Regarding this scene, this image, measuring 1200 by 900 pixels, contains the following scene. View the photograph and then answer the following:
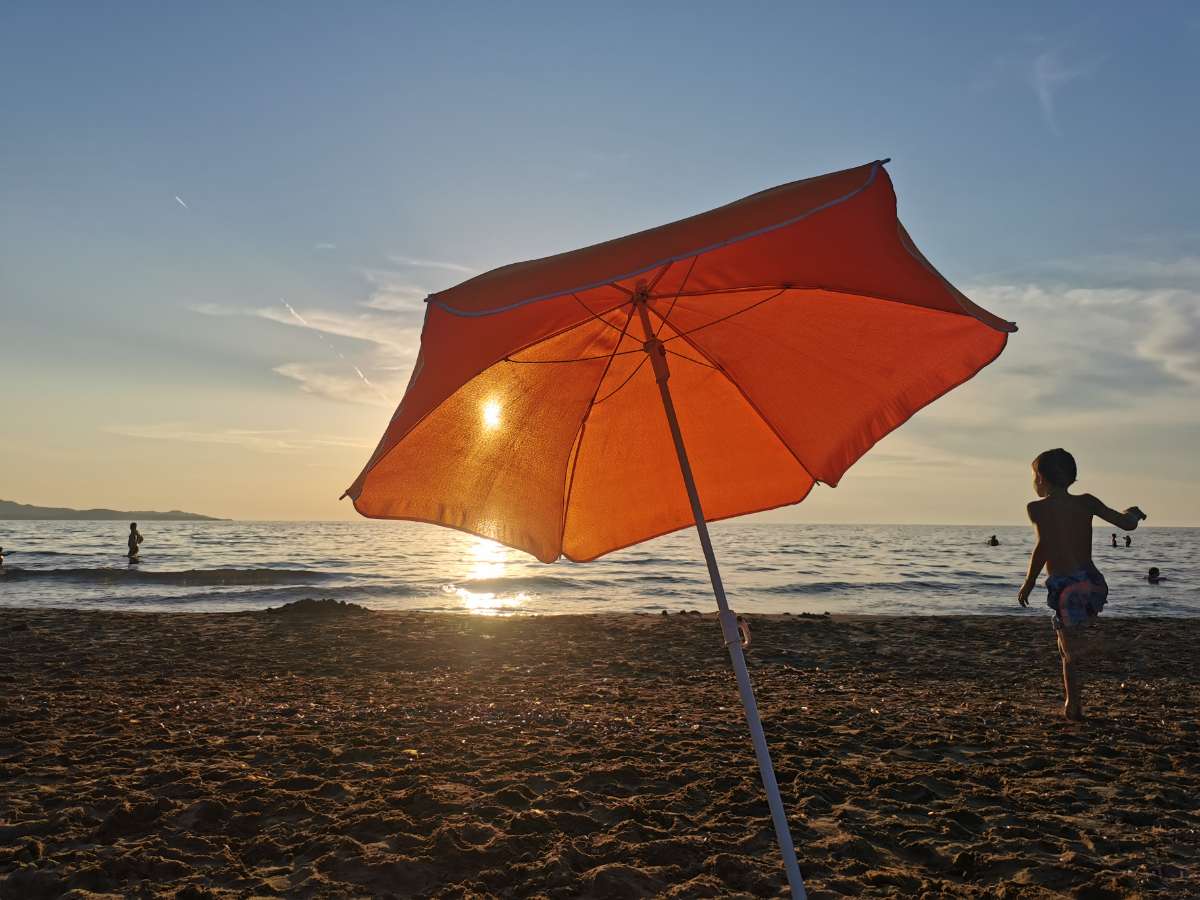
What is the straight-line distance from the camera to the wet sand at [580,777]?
3633 mm

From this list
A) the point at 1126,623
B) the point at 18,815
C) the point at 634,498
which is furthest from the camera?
the point at 1126,623

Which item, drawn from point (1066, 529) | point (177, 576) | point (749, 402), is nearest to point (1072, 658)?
point (1066, 529)

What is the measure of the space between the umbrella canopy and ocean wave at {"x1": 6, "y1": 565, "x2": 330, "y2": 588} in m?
24.7

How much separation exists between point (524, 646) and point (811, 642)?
430 cm

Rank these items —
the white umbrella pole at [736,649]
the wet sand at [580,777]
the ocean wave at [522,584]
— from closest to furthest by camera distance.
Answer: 1. the white umbrella pole at [736,649]
2. the wet sand at [580,777]
3. the ocean wave at [522,584]

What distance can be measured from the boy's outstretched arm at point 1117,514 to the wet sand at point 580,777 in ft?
5.38

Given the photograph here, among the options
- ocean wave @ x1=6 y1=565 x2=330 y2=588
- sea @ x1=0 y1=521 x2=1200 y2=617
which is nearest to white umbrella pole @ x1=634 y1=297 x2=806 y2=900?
sea @ x1=0 y1=521 x2=1200 y2=617

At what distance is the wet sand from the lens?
3.63 metres

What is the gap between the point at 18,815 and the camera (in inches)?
167

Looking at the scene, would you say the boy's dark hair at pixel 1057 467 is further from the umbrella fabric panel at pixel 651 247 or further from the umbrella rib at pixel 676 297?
the umbrella fabric panel at pixel 651 247

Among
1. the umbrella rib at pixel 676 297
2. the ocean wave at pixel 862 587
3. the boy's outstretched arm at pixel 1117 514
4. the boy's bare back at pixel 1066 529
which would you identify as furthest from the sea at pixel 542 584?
the umbrella rib at pixel 676 297

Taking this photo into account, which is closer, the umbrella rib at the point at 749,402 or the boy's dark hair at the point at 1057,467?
the umbrella rib at the point at 749,402

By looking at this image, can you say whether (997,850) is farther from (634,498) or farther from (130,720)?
(130,720)

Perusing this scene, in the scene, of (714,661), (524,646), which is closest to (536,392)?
(714,661)
